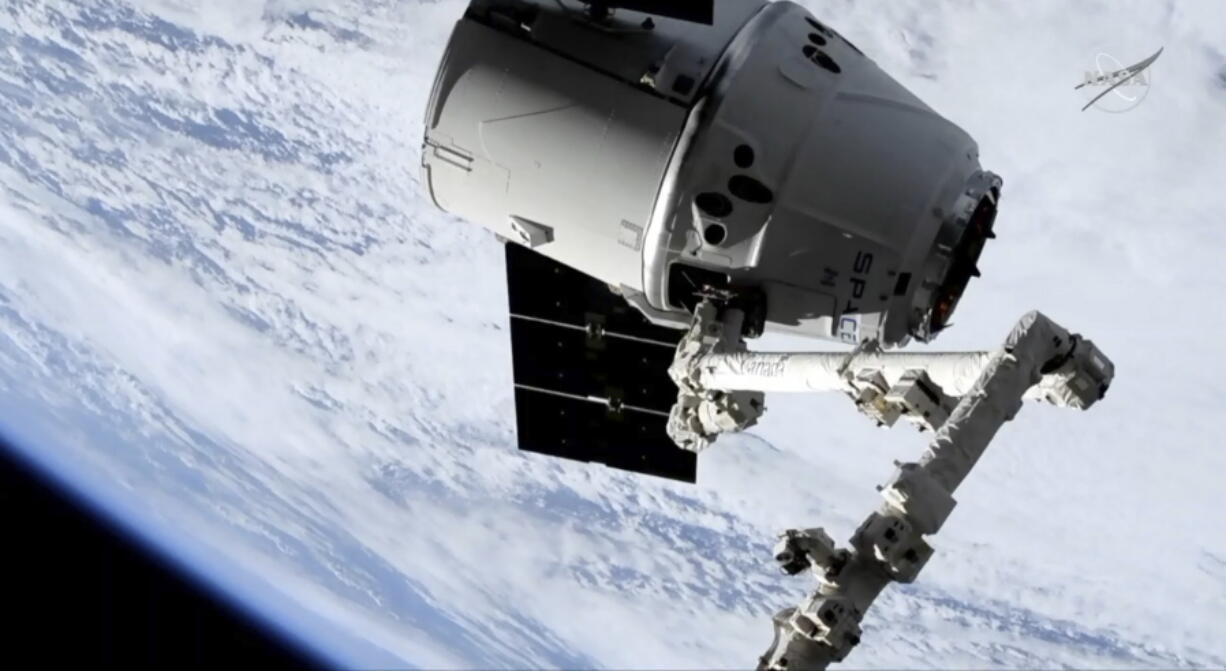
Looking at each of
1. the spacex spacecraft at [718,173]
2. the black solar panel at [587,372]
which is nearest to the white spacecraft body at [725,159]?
the spacex spacecraft at [718,173]

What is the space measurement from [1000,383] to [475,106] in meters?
7.75

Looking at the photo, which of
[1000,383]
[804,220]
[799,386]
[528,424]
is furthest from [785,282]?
[528,424]

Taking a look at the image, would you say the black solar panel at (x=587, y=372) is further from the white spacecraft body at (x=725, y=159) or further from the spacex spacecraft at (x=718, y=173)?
the white spacecraft body at (x=725, y=159)

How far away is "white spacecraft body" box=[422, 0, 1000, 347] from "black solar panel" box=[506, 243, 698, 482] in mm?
3360

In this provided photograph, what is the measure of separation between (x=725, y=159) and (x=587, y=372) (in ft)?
20.8

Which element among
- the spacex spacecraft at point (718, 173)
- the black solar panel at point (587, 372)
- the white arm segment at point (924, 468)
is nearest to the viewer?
the white arm segment at point (924, 468)

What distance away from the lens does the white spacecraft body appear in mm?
13312

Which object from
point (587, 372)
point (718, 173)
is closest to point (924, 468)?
point (718, 173)

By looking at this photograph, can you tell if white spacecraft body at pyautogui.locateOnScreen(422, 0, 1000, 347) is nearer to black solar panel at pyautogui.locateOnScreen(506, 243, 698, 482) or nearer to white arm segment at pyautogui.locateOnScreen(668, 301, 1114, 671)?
white arm segment at pyautogui.locateOnScreen(668, 301, 1114, 671)

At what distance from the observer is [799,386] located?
40.0 ft

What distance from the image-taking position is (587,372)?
61.9ft

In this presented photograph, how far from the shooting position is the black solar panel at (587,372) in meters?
18.1

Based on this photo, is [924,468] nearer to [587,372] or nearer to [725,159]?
[725,159]

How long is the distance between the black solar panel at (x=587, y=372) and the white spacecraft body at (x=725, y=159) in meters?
3.36
